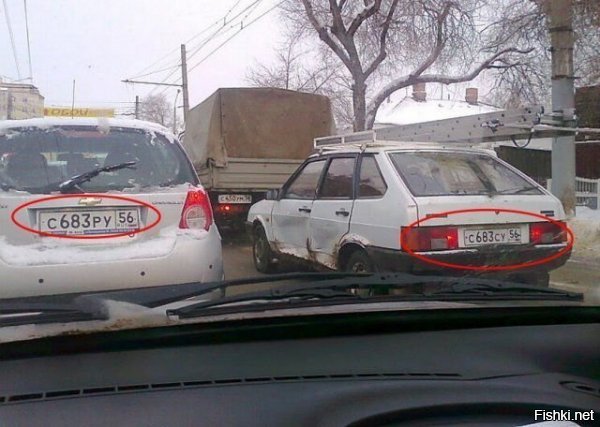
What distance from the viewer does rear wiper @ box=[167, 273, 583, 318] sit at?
8.94 feet

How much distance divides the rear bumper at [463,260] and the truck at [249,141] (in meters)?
5.71

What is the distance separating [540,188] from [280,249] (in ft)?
8.67

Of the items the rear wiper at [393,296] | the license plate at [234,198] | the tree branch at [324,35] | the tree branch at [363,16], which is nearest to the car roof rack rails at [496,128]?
the license plate at [234,198]

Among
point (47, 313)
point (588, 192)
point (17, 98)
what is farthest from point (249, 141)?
point (47, 313)

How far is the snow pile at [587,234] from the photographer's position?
6.59 metres

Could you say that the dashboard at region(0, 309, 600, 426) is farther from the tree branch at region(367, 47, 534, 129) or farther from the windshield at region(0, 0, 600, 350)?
the tree branch at region(367, 47, 534, 129)

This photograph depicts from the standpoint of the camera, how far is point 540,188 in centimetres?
554

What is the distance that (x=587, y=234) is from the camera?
24.7ft

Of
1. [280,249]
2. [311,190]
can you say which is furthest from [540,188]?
[280,249]

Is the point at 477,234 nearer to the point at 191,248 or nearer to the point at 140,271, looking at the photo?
the point at 191,248

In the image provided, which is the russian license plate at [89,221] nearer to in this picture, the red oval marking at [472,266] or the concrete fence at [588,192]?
the red oval marking at [472,266]

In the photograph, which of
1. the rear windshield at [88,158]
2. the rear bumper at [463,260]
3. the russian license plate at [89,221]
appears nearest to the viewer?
the russian license plate at [89,221]

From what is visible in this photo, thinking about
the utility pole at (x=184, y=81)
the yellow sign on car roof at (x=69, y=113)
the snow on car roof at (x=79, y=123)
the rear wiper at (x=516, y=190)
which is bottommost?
the rear wiper at (x=516, y=190)

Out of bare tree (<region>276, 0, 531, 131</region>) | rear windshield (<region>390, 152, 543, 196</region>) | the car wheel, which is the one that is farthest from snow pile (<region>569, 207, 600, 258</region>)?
bare tree (<region>276, 0, 531, 131</region>)
